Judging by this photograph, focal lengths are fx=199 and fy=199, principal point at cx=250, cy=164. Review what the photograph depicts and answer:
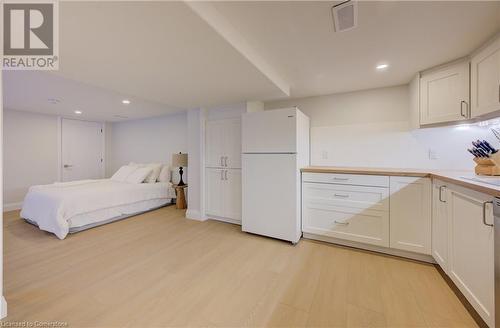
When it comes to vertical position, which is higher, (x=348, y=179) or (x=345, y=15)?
(x=345, y=15)

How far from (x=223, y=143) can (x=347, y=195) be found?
1.94 m

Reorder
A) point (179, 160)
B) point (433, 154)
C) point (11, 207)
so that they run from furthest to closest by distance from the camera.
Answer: point (179, 160) < point (11, 207) < point (433, 154)

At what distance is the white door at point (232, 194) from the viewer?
314 centimetres

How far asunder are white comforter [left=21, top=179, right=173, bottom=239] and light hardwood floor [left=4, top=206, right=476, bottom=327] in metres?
0.25

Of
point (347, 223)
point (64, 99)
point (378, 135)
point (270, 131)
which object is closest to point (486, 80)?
point (378, 135)

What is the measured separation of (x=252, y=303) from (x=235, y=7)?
210 centimetres

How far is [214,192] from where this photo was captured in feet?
11.0

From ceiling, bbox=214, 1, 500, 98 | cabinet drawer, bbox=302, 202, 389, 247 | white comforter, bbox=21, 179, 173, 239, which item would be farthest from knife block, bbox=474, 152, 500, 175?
white comforter, bbox=21, 179, 173, 239

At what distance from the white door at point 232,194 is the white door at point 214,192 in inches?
3.2

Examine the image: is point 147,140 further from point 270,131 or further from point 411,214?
point 411,214

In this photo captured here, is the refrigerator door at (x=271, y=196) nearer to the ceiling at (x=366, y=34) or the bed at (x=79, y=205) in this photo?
the ceiling at (x=366, y=34)

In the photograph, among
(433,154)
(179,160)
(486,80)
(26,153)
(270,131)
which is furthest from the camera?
(26,153)

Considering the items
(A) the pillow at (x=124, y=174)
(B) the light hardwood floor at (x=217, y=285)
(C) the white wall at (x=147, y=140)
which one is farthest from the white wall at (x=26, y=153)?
(B) the light hardwood floor at (x=217, y=285)

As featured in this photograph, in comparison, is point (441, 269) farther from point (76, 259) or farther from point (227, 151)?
point (76, 259)
